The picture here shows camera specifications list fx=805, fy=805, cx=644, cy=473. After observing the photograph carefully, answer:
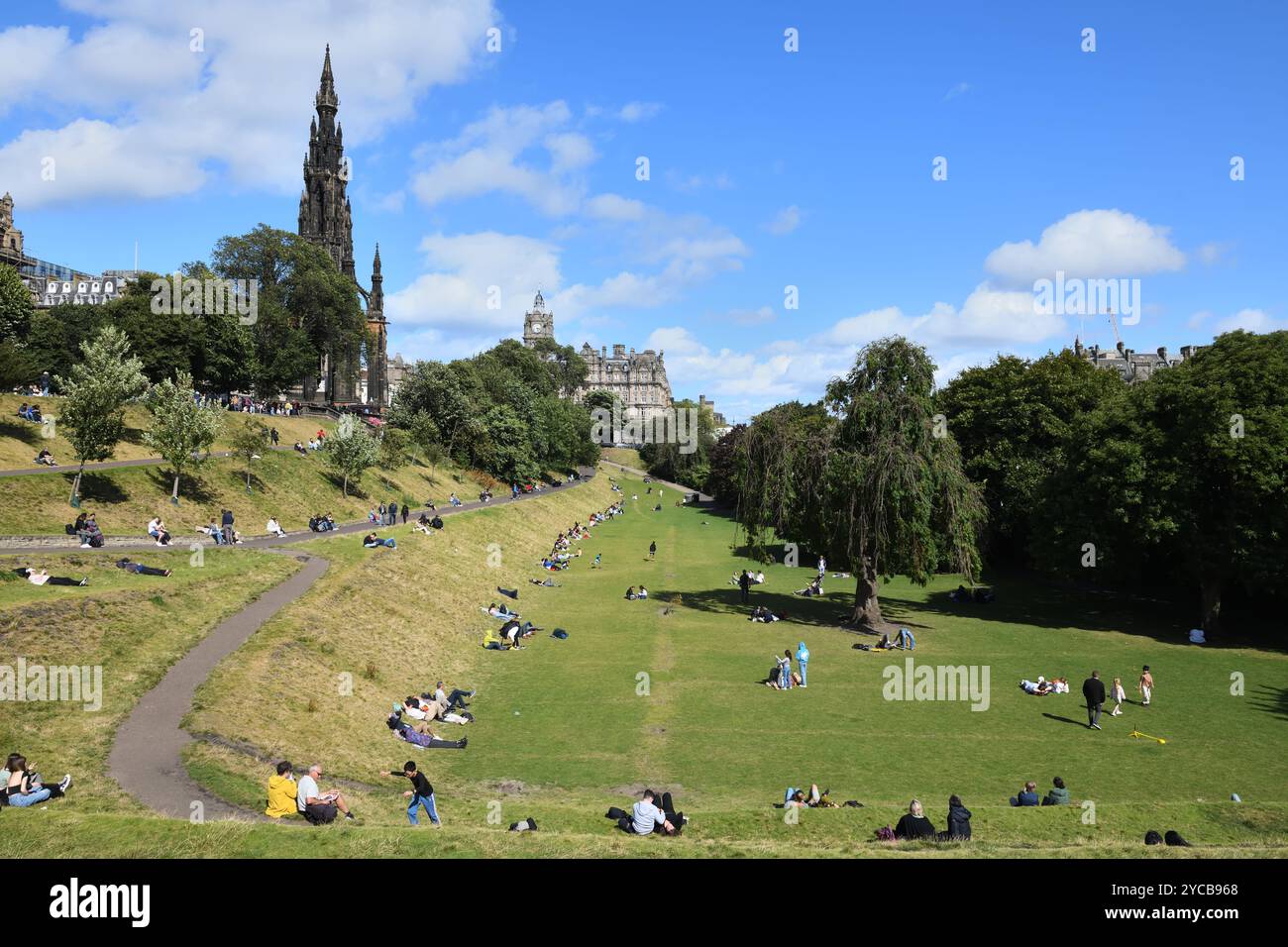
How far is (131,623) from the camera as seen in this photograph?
Answer: 75.6 feet

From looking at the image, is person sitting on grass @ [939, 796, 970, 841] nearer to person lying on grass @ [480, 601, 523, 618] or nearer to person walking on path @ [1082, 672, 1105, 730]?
person walking on path @ [1082, 672, 1105, 730]

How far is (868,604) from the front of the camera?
118 feet

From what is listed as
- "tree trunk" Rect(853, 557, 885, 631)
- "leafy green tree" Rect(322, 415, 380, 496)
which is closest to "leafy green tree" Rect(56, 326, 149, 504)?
"leafy green tree" Rect(322, 415, 380, 496)

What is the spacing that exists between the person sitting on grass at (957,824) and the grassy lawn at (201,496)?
35.1 m

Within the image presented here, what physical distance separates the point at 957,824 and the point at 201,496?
137 ft

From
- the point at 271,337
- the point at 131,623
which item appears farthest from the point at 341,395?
the point at 131,623

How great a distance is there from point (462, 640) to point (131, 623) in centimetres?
1209

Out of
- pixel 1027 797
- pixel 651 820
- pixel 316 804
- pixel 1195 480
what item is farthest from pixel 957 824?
pixel 1195 480

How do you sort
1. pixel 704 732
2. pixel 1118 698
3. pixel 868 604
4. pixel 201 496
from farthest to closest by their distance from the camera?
pixel 201 496 < pixel 868 604 < pixel 1118 698 < pixel 704 732

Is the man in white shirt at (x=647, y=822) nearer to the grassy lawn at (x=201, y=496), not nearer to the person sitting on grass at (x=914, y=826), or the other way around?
the person sitting on grass at (x=914, y=826)

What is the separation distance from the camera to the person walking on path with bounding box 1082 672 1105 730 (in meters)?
22.4

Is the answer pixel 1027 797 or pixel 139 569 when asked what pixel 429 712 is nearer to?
pixel 139 569

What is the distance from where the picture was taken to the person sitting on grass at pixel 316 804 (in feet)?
48.0

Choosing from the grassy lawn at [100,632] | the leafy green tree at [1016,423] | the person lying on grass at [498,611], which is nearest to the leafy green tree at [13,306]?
the grassy lawn at [100,632]
